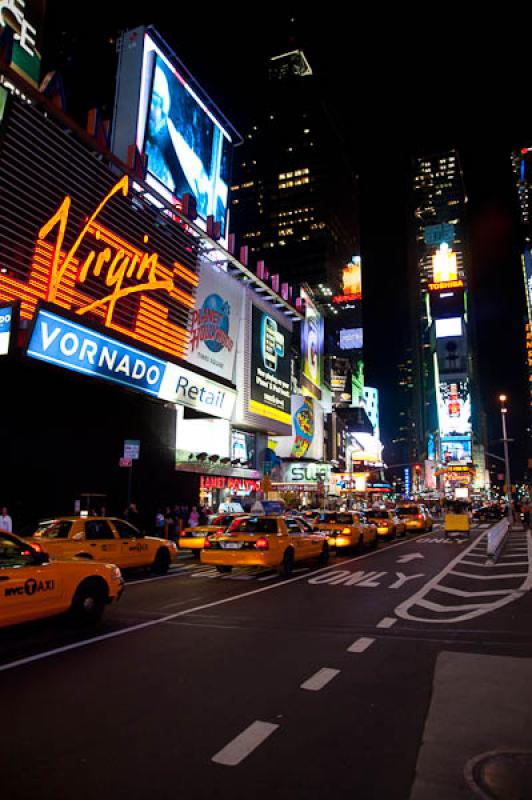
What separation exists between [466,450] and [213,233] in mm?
151740

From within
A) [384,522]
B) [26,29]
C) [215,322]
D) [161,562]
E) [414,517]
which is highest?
[26,29]

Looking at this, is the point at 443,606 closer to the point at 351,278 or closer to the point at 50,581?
the point at 50,581

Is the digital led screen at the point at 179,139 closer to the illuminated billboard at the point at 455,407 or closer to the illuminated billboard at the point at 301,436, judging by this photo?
the illuminated billboard at the point at 301,436

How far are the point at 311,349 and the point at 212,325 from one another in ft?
128

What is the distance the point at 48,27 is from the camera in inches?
2165

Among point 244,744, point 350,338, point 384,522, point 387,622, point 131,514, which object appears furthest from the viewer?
point 350,338

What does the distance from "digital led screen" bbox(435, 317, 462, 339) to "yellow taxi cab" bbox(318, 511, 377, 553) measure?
162991 mm

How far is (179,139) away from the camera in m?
36.1

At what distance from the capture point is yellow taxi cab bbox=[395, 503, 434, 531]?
34.9m

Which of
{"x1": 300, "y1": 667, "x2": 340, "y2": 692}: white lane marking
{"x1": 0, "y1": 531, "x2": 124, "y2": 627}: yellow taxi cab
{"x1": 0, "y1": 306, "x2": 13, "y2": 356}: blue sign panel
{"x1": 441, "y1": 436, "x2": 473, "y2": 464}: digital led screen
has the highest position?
{"x1": 441, "y1": 436, "x2": 473, "y2": 464}: digital led screen

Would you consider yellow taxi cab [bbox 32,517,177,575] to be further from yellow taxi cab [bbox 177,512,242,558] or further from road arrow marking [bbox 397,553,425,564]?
road arrow marking [bbox 397,553,425,564]

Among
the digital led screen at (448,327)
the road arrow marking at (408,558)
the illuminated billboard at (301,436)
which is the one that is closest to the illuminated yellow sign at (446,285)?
the digital led screen at (448,327)

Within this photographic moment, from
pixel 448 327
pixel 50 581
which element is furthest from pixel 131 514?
pixel 448 327

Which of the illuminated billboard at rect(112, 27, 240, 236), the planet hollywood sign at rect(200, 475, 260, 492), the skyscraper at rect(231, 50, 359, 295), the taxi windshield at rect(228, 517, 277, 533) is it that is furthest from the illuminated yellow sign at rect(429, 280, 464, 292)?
the taxi windshield at rect(228, 517, 277, 533)
